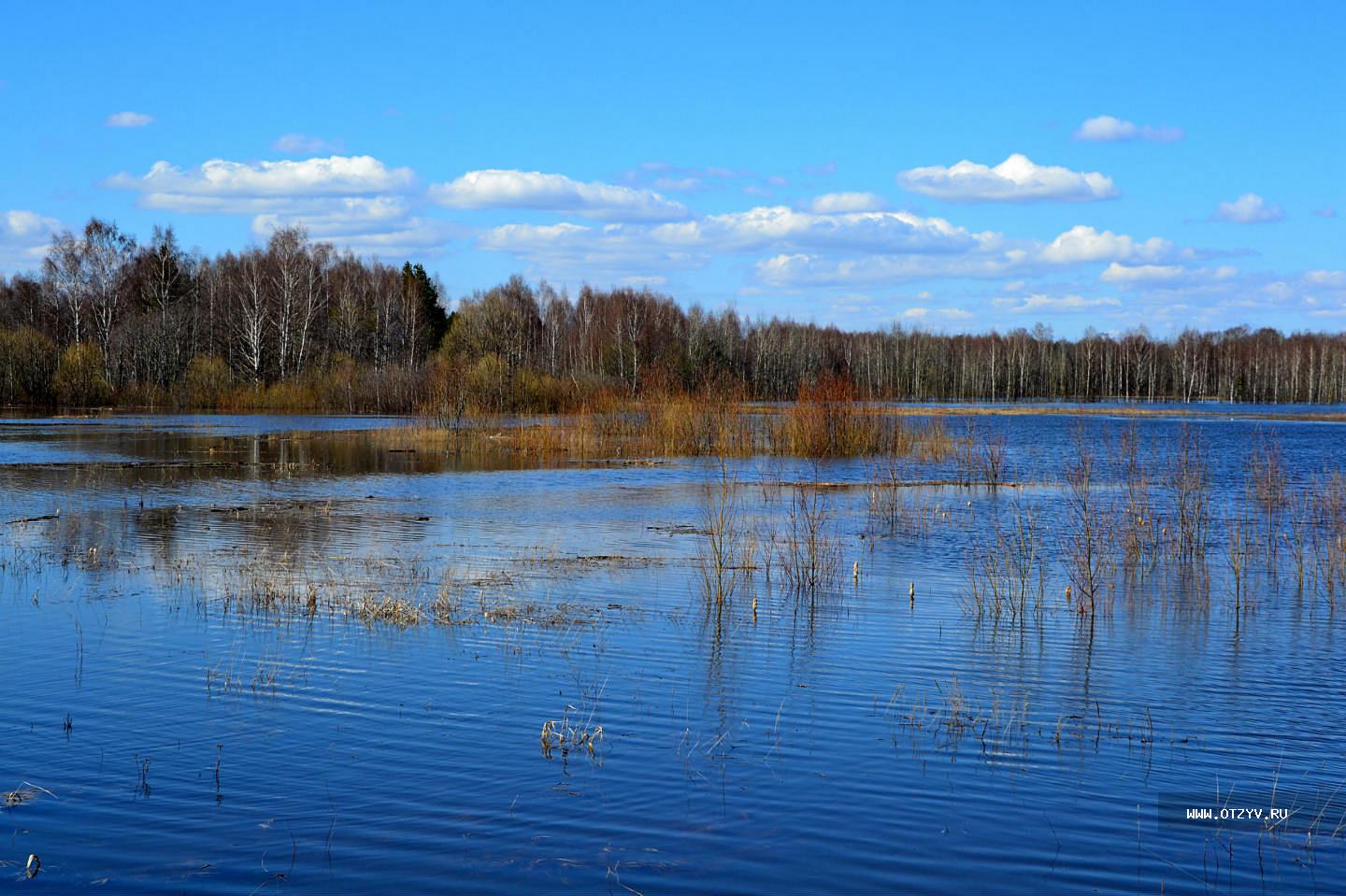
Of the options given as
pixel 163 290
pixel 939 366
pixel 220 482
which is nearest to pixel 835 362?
pixel 939 366

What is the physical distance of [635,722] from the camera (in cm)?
804

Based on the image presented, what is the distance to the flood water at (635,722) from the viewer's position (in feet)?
18.9

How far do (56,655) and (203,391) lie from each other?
53.9 m

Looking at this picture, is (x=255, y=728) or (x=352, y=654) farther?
(x=352, y=654)

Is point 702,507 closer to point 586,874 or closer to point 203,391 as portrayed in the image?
point 586,874

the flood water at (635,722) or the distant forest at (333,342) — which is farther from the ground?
the distant forest at (333,342)

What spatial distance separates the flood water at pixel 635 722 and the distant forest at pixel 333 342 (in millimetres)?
17968

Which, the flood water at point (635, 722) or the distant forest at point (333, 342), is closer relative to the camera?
the flood water at point (635, 722)

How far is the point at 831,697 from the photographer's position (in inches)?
345

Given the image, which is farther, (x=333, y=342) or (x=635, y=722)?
(x=333, y=342)

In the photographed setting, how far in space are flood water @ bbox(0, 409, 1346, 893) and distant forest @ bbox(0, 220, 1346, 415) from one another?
18.0 meters

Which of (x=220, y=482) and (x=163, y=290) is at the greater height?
(x=163, y=290)

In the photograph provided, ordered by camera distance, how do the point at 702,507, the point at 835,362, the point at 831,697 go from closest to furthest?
the point at 831,697
the point at 702,507
the point at 835,362

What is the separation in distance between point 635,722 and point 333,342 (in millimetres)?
64779
